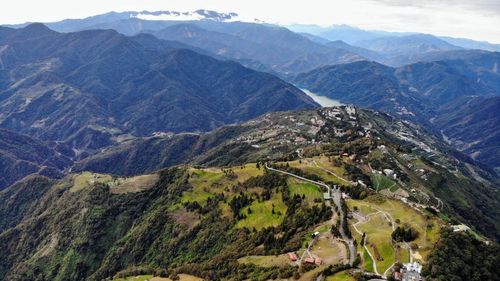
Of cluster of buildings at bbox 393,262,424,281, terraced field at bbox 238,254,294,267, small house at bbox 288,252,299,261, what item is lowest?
terraced field at bbox 238,254,294,267

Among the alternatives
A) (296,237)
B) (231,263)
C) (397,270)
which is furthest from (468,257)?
(231,263)

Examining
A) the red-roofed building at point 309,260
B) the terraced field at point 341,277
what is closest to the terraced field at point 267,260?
the red-roofed building at point 309,260

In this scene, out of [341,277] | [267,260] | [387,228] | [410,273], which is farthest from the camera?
[267,260]

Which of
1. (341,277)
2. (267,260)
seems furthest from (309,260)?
(267,260)

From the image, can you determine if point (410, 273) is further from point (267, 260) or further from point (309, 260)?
point (267, 260)

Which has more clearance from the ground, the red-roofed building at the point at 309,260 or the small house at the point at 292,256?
the red-roofed building at the point at 309,260

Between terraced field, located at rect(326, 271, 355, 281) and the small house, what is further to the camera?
the small house

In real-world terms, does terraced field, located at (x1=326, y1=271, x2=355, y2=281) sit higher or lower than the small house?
higher

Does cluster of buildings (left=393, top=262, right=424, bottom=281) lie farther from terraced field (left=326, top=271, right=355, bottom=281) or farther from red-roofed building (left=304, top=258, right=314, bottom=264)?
red-roofed building (left=304, top=258, right=314, bottom=264)

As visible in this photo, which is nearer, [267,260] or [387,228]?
[387,228]

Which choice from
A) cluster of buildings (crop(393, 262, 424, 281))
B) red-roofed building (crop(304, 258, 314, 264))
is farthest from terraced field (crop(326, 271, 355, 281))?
red-roofed building (crop(304, 258, 314, 264))

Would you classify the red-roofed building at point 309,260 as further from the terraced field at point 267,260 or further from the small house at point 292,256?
the terraced field at point 267,260
